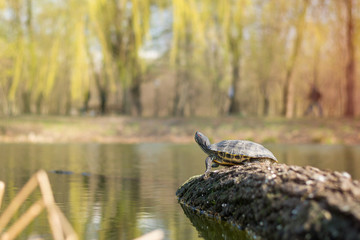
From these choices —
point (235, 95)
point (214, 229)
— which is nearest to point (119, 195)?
point (214, 229)

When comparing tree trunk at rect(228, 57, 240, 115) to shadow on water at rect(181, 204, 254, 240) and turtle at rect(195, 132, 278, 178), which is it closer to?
turtle at rect(195, 132, 278, 178)

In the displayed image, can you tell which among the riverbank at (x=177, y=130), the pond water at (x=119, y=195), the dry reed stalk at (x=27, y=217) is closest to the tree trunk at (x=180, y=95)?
the riverbank at (x=177, y=130)

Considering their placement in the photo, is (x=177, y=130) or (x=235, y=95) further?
(x=235, y=95)

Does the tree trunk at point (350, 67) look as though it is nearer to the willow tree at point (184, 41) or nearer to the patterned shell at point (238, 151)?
the willow tree at point (184, 41)

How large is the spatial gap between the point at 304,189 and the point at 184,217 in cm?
161

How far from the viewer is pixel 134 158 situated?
1298 cm

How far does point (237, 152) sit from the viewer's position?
19.0 feet

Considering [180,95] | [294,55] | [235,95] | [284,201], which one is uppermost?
[294,55]

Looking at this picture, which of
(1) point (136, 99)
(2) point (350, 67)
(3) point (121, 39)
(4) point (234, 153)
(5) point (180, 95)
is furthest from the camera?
(5) point (180, 95)

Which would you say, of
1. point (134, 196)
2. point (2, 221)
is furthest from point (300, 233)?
point (134, 196)

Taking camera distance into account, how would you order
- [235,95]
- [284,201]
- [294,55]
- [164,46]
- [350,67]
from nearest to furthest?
[284,201], [350,67], [294,55], [235,95], [164,46]

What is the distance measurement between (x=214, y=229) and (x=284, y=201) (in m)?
0.88

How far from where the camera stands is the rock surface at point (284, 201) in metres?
3.28

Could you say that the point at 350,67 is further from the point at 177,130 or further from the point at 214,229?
the point at 214,229
